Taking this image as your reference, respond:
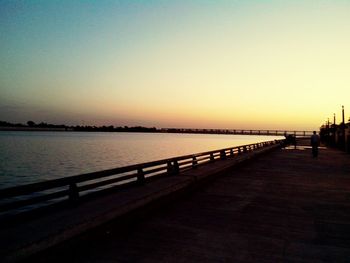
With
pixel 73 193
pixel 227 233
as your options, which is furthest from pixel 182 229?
pixel 73 193

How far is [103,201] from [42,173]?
33.1 m

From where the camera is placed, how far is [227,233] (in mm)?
7094

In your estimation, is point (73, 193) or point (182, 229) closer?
point (182, 229)

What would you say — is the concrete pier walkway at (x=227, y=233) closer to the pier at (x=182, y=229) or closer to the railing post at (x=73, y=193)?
the pier at (x=182, y=229)

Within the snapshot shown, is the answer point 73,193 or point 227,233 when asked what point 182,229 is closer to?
point 227,233

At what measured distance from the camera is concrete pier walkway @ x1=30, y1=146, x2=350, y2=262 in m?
5.76

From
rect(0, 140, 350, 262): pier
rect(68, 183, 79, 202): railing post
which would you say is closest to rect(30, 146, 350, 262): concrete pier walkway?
rect(0, 140, 350, 262): pier

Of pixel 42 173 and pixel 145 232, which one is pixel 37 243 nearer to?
pixel 145 232

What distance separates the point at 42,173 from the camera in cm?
3828

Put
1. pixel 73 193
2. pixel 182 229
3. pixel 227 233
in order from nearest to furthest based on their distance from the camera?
pixel 227 233 < pixel 182 229 < pixel 73 193

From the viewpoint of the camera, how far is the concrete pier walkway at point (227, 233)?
227 inches

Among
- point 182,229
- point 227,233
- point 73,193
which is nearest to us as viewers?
point 227,233

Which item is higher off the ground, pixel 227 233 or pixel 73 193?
pixel 73 193

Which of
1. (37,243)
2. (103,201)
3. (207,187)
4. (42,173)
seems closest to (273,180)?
(207,187)
